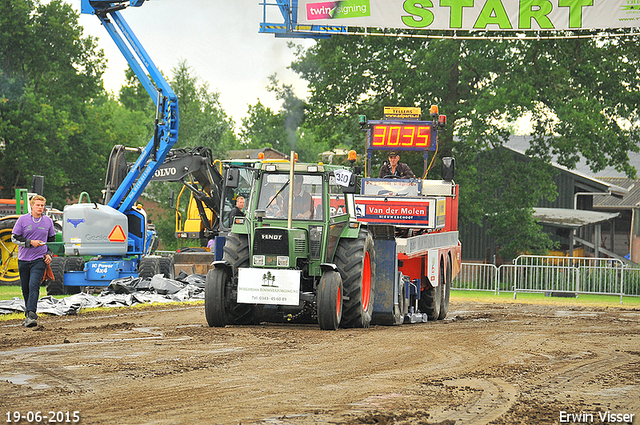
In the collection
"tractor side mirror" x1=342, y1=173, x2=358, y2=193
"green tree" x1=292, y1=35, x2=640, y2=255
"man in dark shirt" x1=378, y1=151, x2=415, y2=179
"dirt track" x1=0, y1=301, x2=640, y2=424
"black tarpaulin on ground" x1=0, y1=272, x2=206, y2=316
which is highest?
"green tree" x1=292, y1=35, x2=640, y2=255

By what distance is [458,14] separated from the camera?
20.5m

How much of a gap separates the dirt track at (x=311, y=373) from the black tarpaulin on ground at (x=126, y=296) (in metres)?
1.78

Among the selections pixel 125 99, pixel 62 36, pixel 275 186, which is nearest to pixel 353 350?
pixel 275 186

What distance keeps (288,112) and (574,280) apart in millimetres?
15954

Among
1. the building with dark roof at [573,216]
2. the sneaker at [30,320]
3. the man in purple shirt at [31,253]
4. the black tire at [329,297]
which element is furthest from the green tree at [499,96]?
the sneaker at [30,320]

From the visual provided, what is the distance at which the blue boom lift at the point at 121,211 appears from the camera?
59.1 feet

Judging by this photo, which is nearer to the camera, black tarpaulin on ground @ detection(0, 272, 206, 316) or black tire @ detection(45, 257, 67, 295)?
black tarpaulin on ground @ detection(0, 272, 206, 316)

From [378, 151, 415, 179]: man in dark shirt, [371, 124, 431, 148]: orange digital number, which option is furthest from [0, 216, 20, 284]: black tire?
[378, 151, 415, 179]: man in dark shirt

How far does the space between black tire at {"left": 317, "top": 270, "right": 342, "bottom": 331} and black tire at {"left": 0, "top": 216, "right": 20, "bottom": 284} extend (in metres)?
12.6

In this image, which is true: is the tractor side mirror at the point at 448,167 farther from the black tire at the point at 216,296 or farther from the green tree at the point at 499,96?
the green tree at the point at 499,96

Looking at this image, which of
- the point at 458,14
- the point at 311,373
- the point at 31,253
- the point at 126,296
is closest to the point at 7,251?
the point at 126,296

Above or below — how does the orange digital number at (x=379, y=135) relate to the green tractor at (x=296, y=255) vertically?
above

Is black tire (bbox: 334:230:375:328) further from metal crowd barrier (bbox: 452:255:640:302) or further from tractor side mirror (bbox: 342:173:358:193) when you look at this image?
metal crowd barrier (bbox: 452:255:640:302)

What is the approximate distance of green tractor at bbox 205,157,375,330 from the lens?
1183cm
